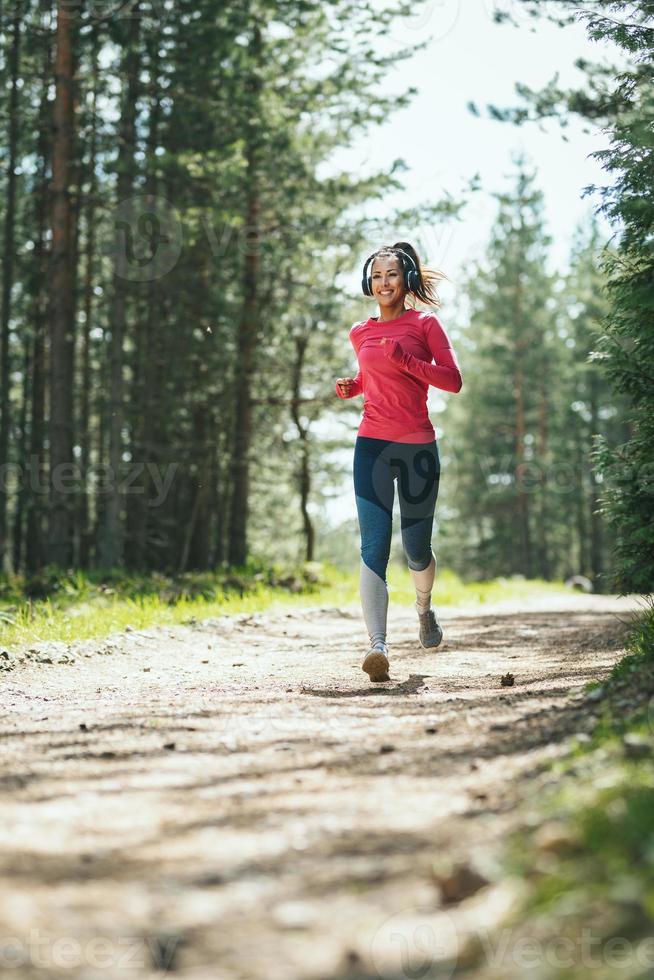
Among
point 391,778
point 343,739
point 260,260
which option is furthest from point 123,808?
point 260,260

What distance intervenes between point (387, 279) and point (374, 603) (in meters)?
2.19

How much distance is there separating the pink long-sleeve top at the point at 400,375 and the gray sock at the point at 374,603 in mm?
946

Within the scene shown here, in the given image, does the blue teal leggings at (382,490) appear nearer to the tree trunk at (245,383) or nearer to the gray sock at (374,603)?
the gray sock at (374,603)

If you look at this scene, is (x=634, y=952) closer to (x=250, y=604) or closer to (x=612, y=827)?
(x=612, y=827)

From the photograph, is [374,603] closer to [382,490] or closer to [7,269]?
[382,490]

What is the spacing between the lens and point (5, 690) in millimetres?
6273

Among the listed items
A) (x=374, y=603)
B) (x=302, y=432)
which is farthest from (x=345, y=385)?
(x=302, y=432)

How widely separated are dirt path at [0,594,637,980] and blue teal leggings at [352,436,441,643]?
70 centimetres

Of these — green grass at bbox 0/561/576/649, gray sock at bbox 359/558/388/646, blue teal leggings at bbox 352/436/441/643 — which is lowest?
green grass at bbox 0/561/576/649

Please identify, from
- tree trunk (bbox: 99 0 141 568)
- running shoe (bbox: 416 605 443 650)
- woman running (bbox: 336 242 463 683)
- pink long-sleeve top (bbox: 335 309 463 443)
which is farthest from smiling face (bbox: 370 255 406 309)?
tree trunk (bbox: 99 0 141 568)

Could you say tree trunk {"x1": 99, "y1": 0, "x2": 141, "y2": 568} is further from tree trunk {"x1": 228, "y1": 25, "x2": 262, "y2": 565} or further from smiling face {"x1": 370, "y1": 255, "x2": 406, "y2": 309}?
smiling face {"x1": 370, "y1": 255, "x2": 406, "y2": 309}

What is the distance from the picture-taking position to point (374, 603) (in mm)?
6516

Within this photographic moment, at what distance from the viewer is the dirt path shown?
2.25 meters

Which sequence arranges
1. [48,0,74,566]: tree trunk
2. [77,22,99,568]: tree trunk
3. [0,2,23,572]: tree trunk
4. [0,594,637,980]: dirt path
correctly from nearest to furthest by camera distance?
[0,594,637,980]: dirt path
[48,0,74,566]: tree trunk
[0,2,23,572]: tree trunk
[77,22,99,568]: tree trunk
